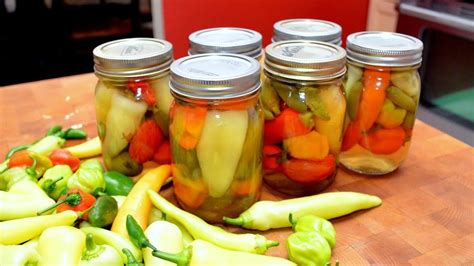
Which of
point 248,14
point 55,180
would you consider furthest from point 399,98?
point 248,14

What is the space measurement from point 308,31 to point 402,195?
296 millimetres

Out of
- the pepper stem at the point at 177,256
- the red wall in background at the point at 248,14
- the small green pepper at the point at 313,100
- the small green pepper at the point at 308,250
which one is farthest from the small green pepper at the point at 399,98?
the red wall in background at the point at 248,14

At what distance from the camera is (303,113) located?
1.97 feet

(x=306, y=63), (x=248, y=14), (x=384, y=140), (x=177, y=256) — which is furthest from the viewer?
(x=248, y=14)

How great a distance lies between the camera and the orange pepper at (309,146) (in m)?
0.61

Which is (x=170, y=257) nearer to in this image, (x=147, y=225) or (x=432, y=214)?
(x=147, y=225)

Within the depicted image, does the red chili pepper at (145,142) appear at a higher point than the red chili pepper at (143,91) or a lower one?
lower

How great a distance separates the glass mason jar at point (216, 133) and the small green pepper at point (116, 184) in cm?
8

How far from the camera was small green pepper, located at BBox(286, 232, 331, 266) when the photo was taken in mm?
508

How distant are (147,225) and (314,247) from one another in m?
0.21

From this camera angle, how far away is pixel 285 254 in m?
0.55

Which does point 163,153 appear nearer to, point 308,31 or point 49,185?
point 49,185

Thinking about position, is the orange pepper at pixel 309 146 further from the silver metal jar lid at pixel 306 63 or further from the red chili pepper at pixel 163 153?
the red chili pepper at pixel 163 153

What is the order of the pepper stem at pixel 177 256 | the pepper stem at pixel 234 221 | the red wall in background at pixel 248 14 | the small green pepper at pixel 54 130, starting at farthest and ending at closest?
the red wall in background at pixel 248 14, the small green pepper at pixel 54 130, the pepper stem at pixel 234 221, the pepper stem at pixel 177 256
